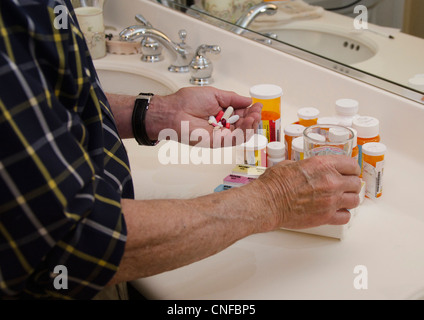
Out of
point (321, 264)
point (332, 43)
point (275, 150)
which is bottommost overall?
point (321, 264)

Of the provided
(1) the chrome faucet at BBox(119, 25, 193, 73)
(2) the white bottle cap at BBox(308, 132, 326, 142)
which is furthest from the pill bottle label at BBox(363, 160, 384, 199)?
(1) the chrome faucet at BBox(119, 25, 193, 73)

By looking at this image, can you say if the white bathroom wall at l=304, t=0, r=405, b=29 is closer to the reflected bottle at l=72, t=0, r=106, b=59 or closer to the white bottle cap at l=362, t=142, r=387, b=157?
the white bottle cap at l=362, t=142, r=387, b=157

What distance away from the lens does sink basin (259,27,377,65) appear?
4.02 ft

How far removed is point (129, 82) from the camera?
1.68 m

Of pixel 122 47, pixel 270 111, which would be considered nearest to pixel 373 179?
pixel 270 111

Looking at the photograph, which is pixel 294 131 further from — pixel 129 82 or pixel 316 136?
pixel 129 82

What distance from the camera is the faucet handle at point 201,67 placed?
4.68 ft

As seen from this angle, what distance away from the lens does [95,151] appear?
28.6 inches

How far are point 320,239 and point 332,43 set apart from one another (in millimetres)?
610

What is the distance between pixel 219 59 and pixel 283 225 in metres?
0.82

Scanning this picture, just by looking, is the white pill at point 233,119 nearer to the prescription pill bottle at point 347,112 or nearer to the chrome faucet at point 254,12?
the prescription pill bottle at point 347,112

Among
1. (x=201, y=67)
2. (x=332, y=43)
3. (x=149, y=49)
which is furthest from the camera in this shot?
(x=149, y=49)
